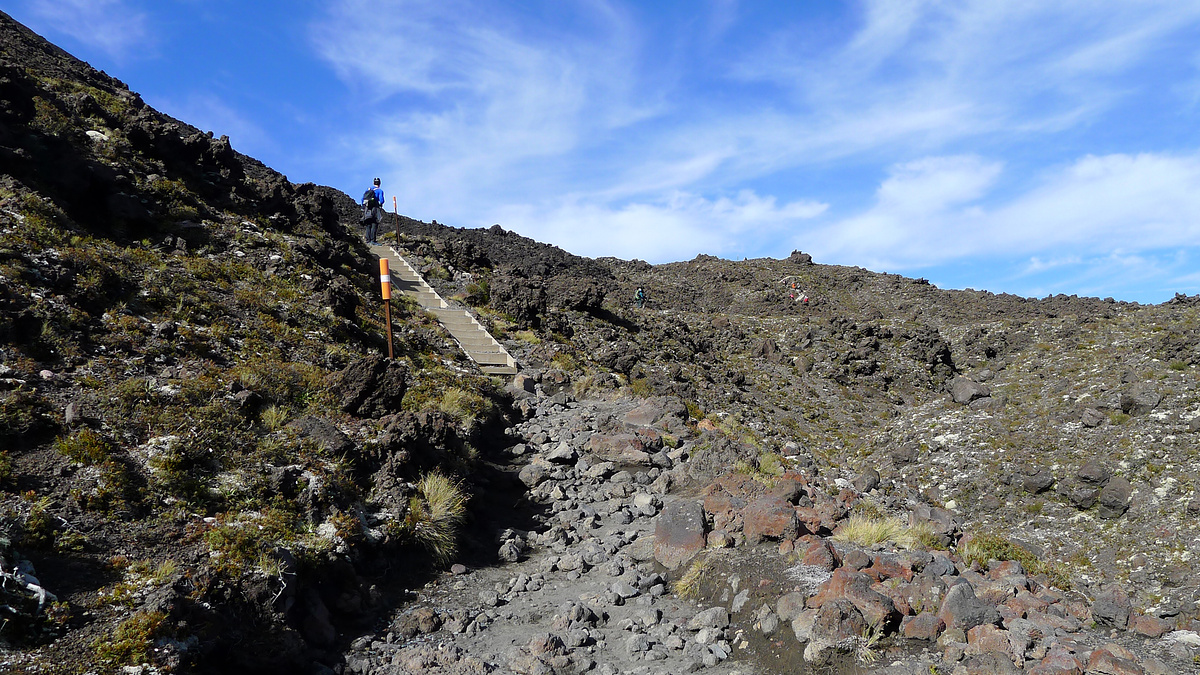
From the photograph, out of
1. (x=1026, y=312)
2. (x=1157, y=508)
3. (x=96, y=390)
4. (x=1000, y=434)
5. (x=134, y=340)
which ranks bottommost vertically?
(x=1157, y=508)

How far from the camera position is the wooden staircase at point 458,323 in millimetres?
15922

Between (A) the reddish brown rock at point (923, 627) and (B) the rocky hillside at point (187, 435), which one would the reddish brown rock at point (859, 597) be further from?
(B) the rocky hillside at point (187, 435)

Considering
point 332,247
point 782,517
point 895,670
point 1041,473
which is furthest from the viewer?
point 332,247

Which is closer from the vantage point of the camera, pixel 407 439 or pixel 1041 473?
pixel 407 439

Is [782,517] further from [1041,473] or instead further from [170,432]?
[1041,473]

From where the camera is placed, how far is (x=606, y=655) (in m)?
5.15

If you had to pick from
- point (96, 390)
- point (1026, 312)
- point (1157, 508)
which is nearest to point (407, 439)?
point (96, 390)

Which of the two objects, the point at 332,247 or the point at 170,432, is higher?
the point at 332,247

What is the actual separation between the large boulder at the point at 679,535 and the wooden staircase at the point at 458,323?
8995mm

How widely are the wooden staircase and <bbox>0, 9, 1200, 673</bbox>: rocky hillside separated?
992 mm

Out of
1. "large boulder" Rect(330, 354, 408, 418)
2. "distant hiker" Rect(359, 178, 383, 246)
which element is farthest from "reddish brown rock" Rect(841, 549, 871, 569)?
"distant hiker" Rect(359, 178, 383, 246)

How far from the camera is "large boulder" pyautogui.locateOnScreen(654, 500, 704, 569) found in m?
6.47

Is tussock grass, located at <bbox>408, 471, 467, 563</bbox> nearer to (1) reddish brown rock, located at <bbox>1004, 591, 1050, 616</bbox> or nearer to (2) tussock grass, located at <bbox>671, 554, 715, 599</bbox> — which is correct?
(2) tussock grass, located at <bbox>671, 554, 715, 599</bbox>

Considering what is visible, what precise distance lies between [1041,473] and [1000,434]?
2.61 m
